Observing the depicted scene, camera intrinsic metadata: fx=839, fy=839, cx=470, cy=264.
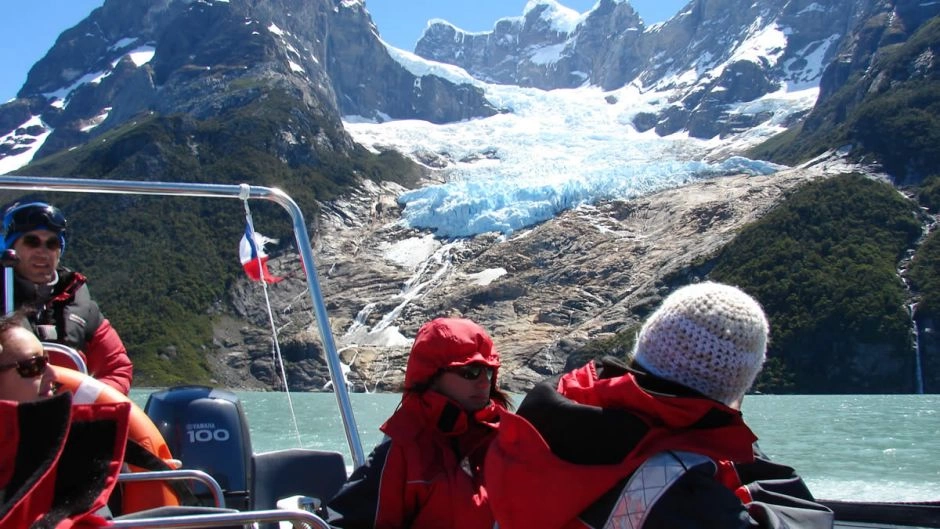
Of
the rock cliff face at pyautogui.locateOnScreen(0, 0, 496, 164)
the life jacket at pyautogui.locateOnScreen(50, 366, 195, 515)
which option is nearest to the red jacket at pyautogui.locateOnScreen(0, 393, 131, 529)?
the life jacket at pyautogui.locateOnScreen(50, 366, 195, 515)

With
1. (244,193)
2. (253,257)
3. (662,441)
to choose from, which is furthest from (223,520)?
(253,257)

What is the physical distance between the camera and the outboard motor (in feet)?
13.8

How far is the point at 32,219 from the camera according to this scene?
138 inches

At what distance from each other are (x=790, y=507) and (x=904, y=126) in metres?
89.6

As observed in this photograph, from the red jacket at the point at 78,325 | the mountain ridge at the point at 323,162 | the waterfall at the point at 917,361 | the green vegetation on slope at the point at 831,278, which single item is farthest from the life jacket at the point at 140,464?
the mountain ridge at the point at 323,162

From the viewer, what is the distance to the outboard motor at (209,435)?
420 centimetres

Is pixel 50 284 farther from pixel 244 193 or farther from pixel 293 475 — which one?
pixel 293 475

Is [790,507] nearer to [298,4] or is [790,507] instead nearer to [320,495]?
[320,495]

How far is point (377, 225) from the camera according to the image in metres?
100

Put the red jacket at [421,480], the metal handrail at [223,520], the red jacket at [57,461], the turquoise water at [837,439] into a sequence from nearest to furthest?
the red jacket at [57,461]
the metal handrail at [223,520]
the red jacket at [421,480]
the turquoise water at [837,439]

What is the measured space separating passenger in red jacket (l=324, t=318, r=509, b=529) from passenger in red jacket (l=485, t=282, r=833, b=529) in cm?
94

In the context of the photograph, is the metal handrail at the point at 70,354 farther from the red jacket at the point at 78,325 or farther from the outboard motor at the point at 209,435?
the outboard motor at the point at 209,435

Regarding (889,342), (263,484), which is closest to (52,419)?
(263,484)

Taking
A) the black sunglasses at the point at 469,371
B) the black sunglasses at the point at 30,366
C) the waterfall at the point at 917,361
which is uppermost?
the black sunglasses at the point at 30,366
